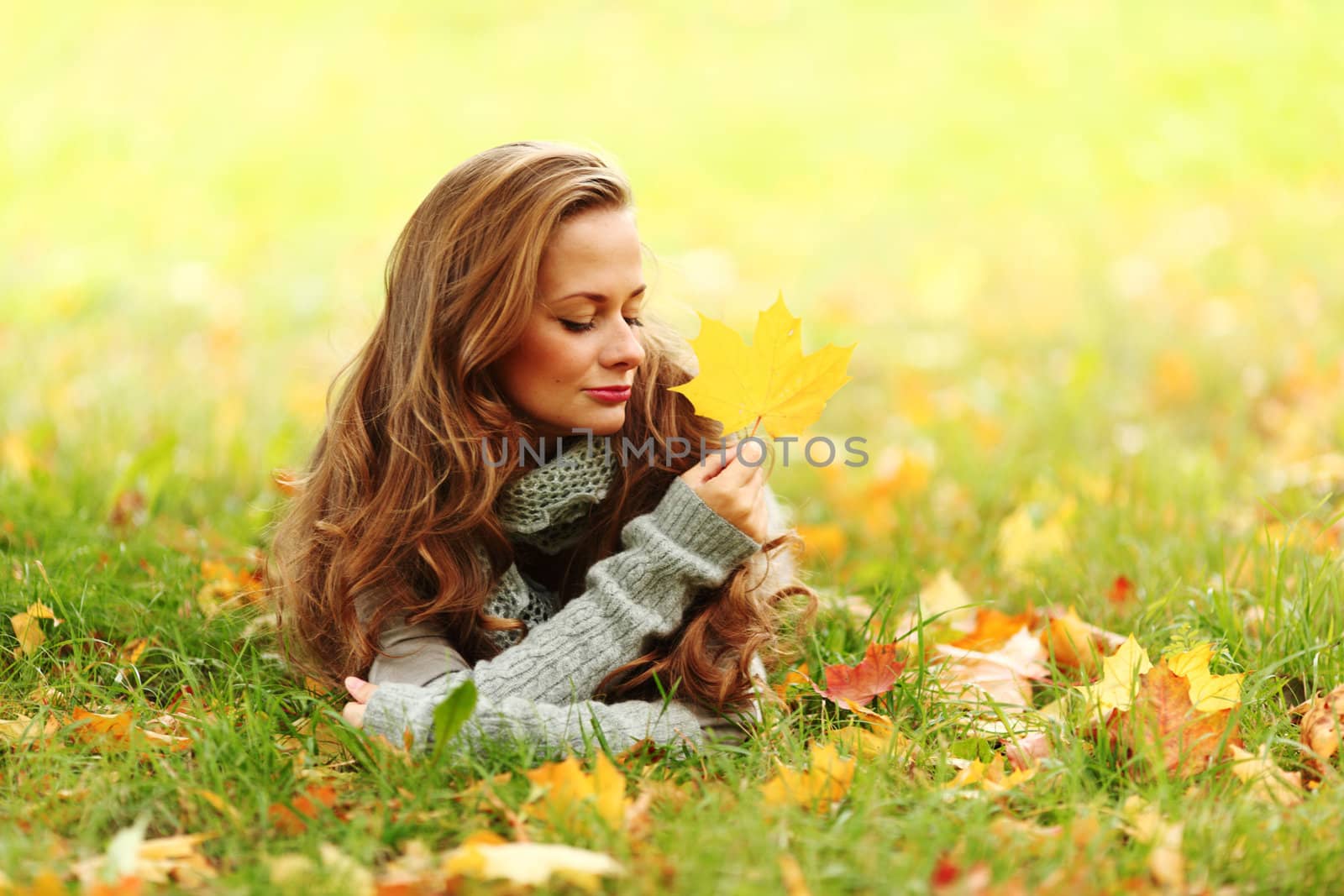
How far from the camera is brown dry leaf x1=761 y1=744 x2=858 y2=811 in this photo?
180cm

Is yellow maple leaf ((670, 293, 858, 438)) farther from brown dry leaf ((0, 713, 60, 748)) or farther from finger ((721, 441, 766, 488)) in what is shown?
brown dry leaf ((0, 713, 60, 748))

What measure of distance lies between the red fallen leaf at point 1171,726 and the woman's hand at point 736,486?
2.10ft

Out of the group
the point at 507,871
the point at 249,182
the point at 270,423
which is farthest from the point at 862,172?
the point at 507,871

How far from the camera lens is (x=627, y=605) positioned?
2.10m

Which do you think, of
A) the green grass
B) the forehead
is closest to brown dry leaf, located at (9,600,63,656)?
the green grass

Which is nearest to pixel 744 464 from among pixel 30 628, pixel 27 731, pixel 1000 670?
pixel 1000 670

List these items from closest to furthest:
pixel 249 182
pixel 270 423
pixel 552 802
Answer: pixel 552 802, pixel 270 423, pixel 249 182

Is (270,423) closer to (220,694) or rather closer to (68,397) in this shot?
(68,397)

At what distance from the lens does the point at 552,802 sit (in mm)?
1734

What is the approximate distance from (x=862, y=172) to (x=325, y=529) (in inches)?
233

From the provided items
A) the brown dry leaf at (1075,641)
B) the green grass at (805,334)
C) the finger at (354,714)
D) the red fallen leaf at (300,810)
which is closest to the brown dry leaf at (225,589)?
the green grass at (805,334)

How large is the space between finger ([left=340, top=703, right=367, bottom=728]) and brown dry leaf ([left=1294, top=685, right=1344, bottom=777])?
145 cm

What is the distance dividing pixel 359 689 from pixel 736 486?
70 cm

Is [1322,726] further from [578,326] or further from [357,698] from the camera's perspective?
[357,698]
